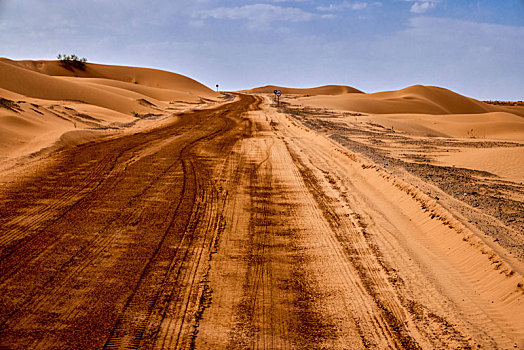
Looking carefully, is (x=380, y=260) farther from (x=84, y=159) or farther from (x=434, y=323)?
(x=84, y=159)

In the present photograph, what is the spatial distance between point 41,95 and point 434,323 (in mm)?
37338

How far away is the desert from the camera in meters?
4.18

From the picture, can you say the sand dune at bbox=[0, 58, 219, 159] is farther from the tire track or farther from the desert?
the tire track

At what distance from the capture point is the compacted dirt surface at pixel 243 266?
4133 mm

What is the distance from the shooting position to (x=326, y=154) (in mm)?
14469

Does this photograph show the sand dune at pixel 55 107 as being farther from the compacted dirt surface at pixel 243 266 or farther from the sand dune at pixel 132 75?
the sand dune at pixel 132 75

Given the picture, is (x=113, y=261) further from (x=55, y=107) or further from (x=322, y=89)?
(x=322, y=89)

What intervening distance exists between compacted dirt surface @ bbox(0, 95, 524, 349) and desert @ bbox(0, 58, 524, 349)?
0.07 ft

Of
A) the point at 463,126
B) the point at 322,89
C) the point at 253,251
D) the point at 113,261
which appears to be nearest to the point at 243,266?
the point at 253,251

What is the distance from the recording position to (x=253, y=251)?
19.6 ft

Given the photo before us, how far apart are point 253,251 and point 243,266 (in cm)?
52

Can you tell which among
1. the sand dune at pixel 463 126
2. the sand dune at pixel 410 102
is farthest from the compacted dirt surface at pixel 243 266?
the sand dune at pixel 410 102

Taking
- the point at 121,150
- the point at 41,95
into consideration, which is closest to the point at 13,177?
the point at 121,150

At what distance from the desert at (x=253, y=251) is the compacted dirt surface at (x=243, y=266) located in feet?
0.07
